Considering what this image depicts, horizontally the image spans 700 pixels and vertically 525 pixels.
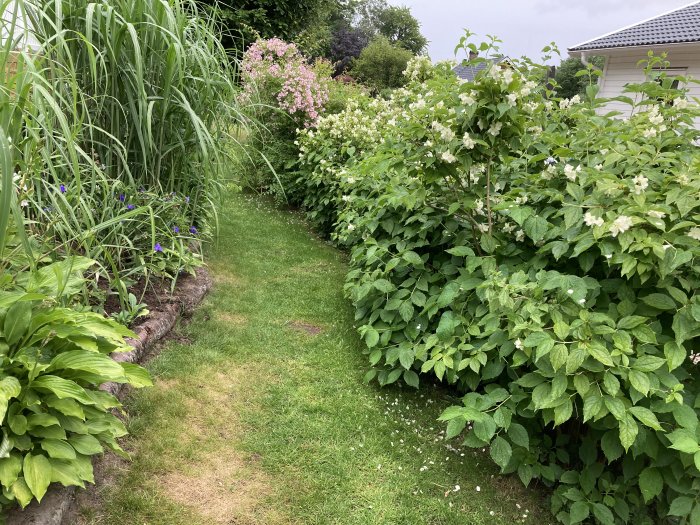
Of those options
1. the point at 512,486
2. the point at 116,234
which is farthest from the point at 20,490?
the point at 512,486

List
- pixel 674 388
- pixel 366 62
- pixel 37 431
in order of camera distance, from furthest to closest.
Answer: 1. pixel 366 62
2. pixel 674 388
3. pixel 37 431

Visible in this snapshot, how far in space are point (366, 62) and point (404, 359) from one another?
27.3 metres

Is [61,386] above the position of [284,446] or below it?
above

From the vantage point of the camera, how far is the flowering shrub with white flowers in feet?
5.04

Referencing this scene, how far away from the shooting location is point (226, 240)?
14.9ft

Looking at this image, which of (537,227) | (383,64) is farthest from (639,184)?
(383,64)

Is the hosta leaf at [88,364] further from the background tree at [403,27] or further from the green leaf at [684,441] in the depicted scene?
the background tree at [403,27]

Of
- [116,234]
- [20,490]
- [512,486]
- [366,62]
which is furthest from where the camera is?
[366,62]

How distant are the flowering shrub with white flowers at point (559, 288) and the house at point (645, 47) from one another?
25.2ft

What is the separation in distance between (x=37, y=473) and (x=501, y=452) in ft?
5.13

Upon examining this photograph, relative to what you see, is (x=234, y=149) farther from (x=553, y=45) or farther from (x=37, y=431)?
(x=37, y=431)

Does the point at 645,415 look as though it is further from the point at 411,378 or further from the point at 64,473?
the point at 64,473

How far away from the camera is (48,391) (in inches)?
54.0

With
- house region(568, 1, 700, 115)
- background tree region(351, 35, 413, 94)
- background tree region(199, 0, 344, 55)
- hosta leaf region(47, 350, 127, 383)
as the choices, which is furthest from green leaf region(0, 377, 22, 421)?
background tree region(351, 35, 413, 94)
